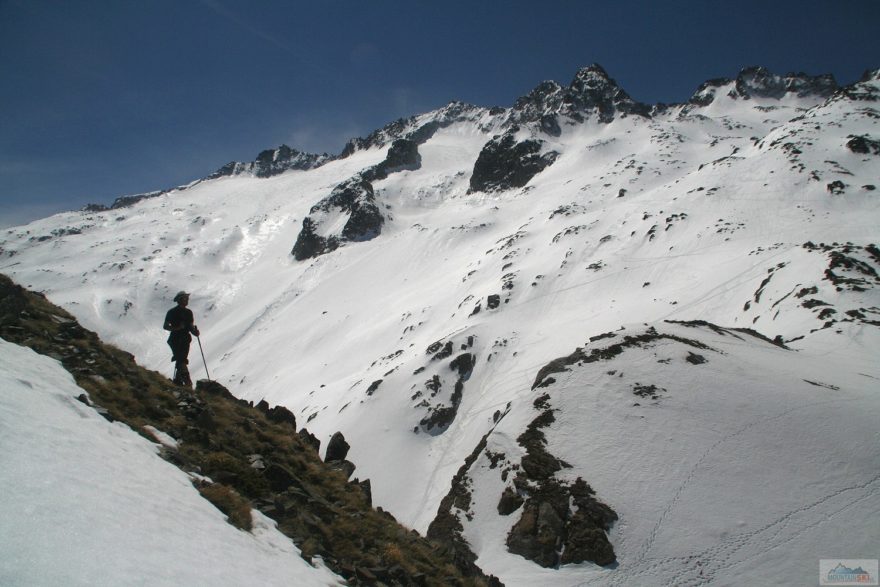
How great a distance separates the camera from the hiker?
14305 millimetres

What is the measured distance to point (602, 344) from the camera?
29.8 m

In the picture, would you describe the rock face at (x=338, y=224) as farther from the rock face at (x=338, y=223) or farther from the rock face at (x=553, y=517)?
the rock face at (x=553, y=517)

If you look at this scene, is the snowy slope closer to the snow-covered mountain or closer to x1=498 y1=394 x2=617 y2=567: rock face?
x1=498 y1=394 x2=617 y2=567: rock face

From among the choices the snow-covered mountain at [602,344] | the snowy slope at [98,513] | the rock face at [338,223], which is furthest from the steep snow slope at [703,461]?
the rock face at [338,223]

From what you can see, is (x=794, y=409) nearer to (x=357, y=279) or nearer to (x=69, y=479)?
(x=69, y=479)

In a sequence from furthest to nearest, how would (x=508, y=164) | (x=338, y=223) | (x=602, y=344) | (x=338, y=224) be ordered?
(x=508, y=164)
(x=338, y=223)
(x=338, y=224)
(x=602, y=344)

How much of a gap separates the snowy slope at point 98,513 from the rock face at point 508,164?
17299 centimetres

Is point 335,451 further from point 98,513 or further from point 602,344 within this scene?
point 602,344

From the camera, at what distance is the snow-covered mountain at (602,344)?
689 inches

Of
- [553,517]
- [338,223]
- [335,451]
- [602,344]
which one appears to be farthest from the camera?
[338,223]

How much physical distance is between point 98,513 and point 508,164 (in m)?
188

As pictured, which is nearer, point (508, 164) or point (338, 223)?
point (338, 223)

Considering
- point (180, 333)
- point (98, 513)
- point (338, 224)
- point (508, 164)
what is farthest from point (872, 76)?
point (98, 513)

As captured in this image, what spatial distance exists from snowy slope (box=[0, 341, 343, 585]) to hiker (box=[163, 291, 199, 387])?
5417 mm
